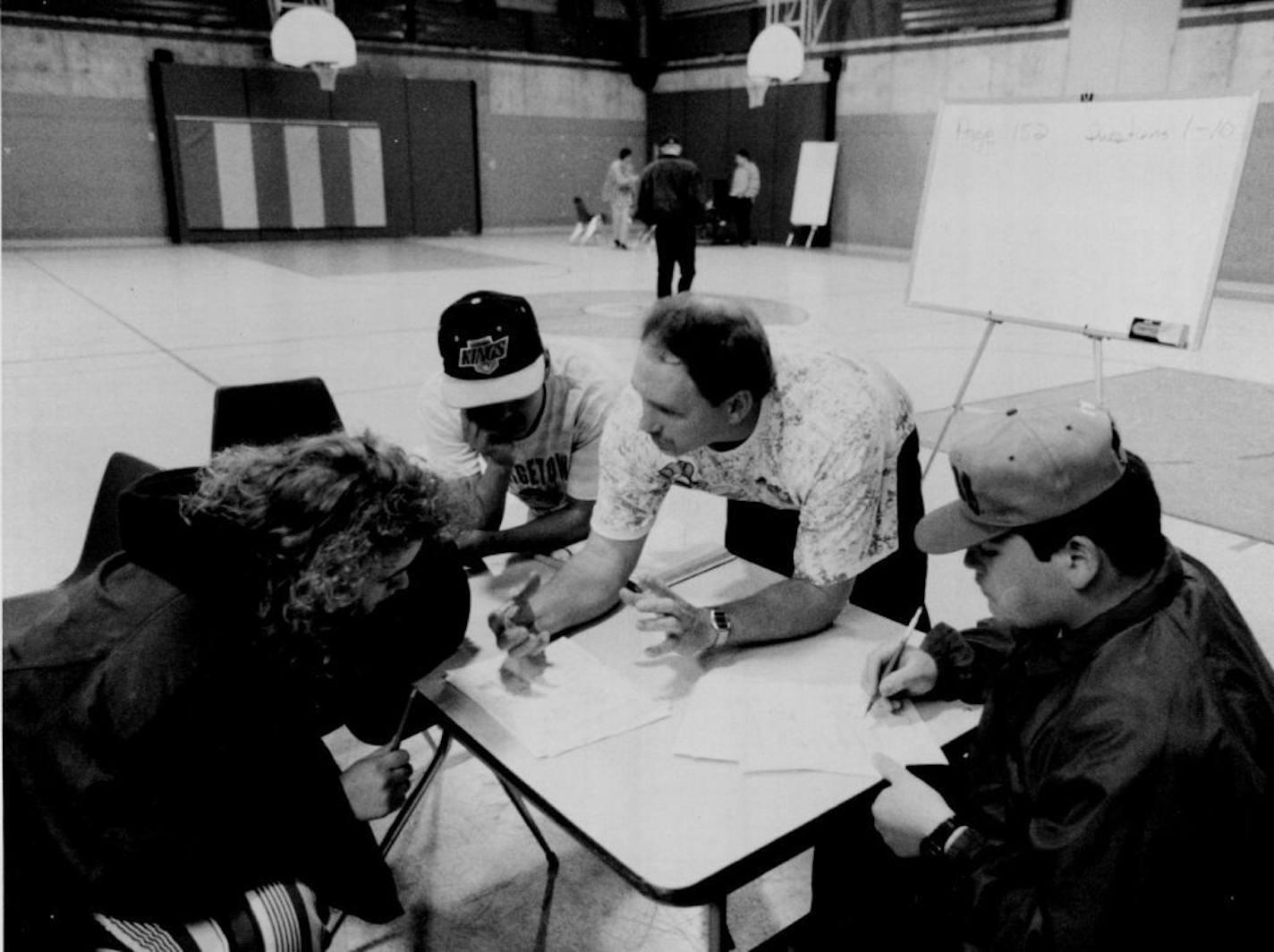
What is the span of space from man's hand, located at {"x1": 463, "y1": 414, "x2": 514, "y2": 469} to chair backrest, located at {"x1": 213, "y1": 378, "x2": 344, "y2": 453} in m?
0.40

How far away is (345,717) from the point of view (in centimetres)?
171

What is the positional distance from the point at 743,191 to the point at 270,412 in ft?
46.9

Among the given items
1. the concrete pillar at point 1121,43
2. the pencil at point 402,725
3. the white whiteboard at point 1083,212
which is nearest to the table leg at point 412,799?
the pencil at point 402,725

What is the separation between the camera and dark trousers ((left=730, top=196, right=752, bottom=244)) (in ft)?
53.2

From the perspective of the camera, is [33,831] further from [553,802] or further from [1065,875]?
[1065,875]

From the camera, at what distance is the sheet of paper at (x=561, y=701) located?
139cm

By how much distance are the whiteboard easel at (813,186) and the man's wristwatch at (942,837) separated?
599 inches

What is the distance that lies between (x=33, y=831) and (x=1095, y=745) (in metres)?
1.28

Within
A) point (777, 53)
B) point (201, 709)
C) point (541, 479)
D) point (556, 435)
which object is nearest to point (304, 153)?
point (777, 53)

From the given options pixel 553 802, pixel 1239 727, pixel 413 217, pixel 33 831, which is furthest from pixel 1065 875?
pixel 413 217

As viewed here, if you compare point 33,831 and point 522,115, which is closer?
point 33,831

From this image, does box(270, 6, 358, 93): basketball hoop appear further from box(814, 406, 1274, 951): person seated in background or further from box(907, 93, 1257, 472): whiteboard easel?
box(814, 406, 1274, 951): person seated in background

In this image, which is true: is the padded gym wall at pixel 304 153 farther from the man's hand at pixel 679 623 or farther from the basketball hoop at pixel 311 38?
the man's hand at pixel 679 623

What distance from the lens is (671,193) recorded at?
9.12 metres
